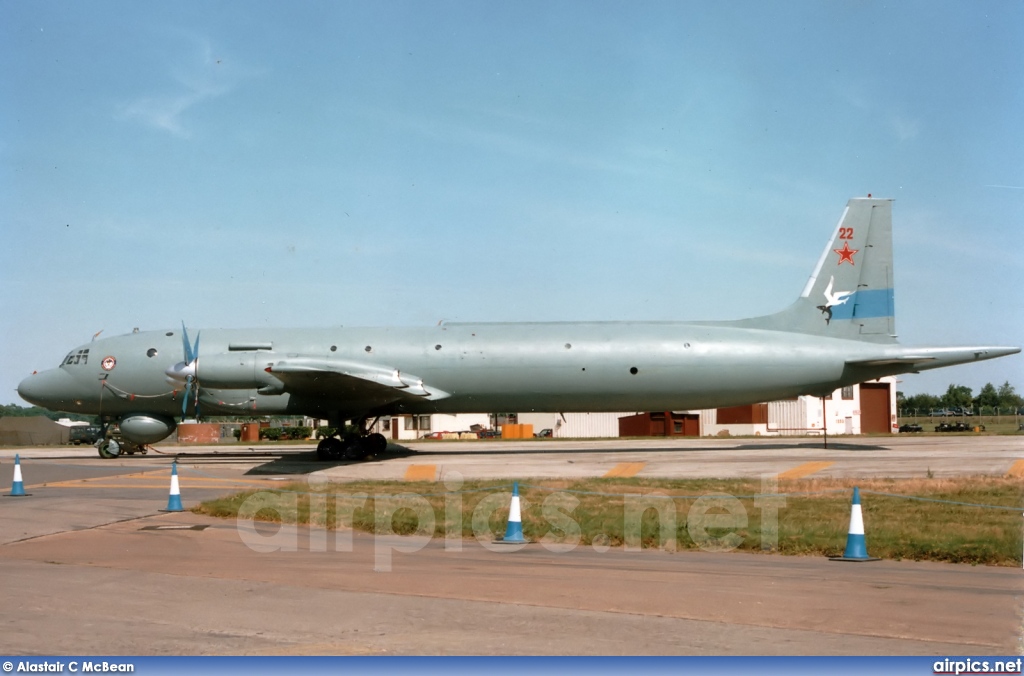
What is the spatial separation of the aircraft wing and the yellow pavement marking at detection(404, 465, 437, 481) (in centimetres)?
340

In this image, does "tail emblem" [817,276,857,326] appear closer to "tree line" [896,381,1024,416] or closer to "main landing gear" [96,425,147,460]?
"main landing gear" [96,425,147,460]

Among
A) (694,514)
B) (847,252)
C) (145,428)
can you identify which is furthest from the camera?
(145,428)

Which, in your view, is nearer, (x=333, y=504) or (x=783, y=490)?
(x=333, y=504)

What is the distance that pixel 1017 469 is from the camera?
2139 centimetres

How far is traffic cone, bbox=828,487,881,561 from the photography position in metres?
11.6

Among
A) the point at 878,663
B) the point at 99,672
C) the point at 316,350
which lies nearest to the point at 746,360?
the point at 316,350

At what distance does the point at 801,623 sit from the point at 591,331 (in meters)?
23.1

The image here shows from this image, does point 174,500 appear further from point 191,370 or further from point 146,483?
point 191,370

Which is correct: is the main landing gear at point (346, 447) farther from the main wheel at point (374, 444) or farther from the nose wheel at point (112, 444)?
the nose wheel at point (112, 444)

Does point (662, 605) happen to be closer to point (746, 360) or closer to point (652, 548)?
point (652, 548)

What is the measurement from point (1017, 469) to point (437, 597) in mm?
17730

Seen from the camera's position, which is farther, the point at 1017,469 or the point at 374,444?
the point at 374,444

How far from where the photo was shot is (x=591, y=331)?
3088 cm

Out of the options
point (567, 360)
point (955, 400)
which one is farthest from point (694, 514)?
point (955, 400)
